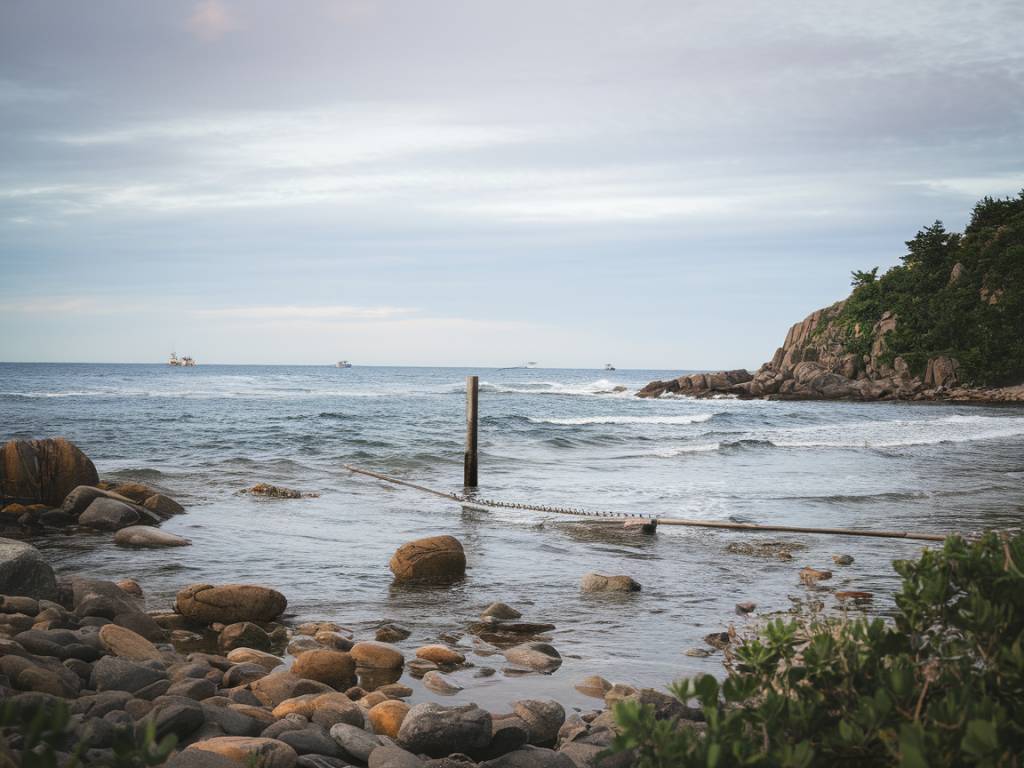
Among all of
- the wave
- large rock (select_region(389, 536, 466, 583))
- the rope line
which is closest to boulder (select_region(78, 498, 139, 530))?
large rock (select_region(389, 536, 466, 583))

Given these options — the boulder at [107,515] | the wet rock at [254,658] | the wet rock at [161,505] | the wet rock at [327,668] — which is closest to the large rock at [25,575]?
the wet rock at [254,658]

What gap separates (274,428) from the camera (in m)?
31.7

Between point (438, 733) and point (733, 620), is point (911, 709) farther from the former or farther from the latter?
point (733, 620)

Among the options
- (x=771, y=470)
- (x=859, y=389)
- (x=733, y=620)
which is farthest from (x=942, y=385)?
(x=733, y=620)

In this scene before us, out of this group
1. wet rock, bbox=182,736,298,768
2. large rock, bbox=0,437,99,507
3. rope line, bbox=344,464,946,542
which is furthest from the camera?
large rock, bbox=0,437,99,507

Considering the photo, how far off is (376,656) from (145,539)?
6219 millimetres

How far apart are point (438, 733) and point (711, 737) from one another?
116 inches

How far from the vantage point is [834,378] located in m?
66.4

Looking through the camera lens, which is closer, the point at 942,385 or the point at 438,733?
the point at 438,733

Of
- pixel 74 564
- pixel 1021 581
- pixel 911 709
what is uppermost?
pixel 1021 581

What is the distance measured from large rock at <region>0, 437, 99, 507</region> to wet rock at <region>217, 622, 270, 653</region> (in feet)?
26.3

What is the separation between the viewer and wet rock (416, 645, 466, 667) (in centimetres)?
667

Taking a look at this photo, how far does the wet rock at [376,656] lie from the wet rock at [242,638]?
3.46ft

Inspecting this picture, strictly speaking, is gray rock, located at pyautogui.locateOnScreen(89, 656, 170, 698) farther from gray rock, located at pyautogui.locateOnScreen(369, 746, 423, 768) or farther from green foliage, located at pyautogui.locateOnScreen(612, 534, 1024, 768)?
green foliage, located at pyautogui.locateOnScreen(612, 534, 1024, 768)
